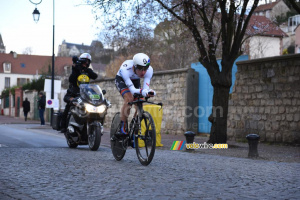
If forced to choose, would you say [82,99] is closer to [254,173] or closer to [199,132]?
[254,173]

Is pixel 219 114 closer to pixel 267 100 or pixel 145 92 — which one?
pixel 267 100

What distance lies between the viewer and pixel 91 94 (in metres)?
9.59

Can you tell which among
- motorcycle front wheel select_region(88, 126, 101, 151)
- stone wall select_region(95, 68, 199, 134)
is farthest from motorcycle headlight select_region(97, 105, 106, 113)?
stone wall select_region(95, 68, 199, 134)

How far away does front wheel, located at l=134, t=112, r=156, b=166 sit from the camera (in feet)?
22.1

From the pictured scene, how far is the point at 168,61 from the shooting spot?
124 feet

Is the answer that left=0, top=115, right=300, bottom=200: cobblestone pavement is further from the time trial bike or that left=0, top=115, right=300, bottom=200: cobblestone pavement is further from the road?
the time trial bike

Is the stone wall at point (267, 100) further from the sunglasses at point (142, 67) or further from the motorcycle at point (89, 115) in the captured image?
the sunglasses at point (142, 67)

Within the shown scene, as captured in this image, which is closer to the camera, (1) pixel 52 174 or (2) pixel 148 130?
(1) pixel 52 174

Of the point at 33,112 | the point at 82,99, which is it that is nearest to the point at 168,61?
the point at 33,112

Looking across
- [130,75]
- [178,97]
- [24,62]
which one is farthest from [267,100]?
[24,62]

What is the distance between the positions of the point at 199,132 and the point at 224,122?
4.95 m

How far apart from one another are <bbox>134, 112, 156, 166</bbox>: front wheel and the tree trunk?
5512 mm

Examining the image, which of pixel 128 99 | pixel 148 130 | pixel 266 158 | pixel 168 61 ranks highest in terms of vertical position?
pixel 168 61

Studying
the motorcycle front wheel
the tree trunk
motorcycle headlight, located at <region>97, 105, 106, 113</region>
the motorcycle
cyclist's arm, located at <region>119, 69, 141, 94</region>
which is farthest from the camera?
the tree trunk
